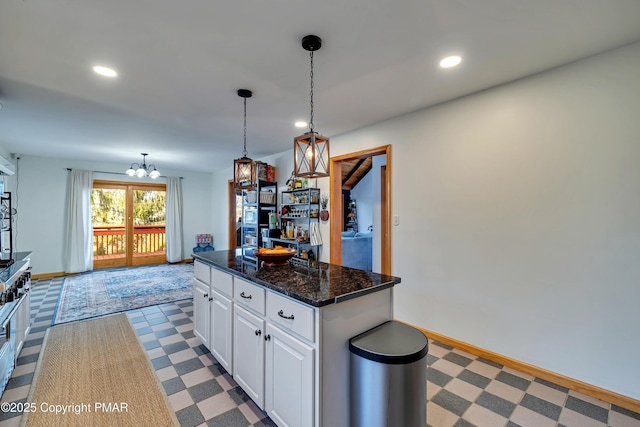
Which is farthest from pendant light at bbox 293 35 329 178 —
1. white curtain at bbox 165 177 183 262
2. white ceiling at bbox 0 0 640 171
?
white curtain at bbox 165 177 183 262

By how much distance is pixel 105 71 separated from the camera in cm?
222

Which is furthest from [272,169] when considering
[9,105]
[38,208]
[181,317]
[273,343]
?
[38,208]

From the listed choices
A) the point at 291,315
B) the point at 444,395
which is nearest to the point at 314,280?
the point at 291,315

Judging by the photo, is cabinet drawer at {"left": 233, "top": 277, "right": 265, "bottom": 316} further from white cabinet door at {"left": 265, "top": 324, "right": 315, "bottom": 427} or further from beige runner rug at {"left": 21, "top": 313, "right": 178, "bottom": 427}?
beige runner rug at {"left": 21, "top": 313, "right": 178, "bottom": 427}

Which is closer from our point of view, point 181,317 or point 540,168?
point 540,168

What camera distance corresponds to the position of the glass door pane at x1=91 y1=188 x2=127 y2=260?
6.29 meters

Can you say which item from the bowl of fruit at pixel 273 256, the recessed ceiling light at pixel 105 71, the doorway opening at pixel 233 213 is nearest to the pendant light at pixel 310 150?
the bowl of fruit at pixel 273 256

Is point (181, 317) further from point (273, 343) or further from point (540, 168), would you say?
point (540, 168)

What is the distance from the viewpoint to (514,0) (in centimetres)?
149

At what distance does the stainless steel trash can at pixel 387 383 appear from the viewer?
140 cm

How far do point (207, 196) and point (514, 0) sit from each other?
7.53m

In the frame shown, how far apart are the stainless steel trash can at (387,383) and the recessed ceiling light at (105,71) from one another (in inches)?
108

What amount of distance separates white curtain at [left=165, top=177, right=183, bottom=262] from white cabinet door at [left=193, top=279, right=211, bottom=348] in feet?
16.1

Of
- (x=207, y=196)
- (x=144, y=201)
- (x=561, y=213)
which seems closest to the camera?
(x=561, y=213)
